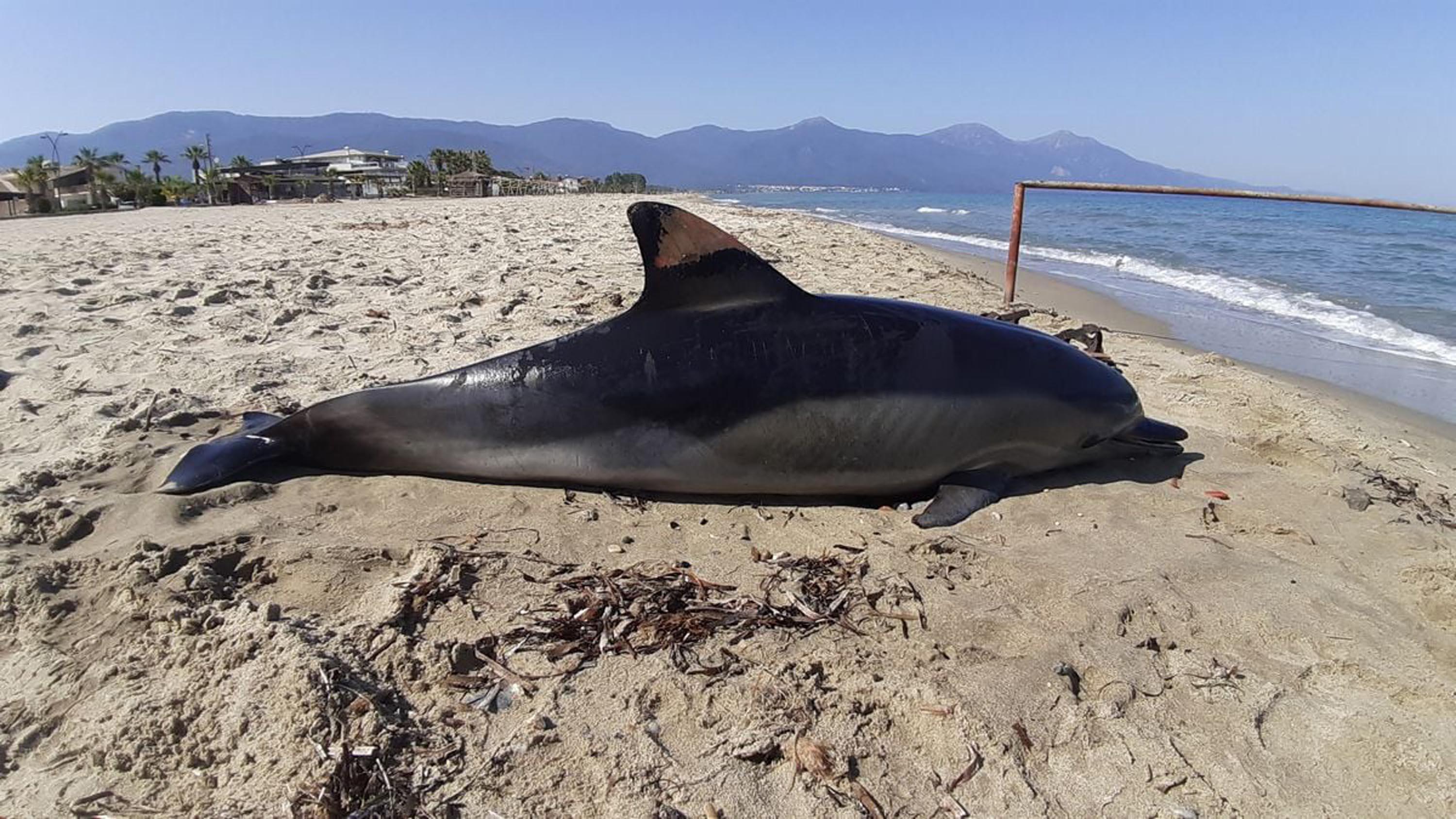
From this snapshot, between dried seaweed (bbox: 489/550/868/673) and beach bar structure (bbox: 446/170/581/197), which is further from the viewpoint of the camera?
beach bar structure (bbox: 446/170/581/197)

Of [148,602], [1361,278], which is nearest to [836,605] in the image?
[148,602]

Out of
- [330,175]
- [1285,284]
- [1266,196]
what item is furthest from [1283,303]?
[330,175]

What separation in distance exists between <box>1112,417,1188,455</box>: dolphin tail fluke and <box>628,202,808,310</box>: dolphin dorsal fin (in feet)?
7.65

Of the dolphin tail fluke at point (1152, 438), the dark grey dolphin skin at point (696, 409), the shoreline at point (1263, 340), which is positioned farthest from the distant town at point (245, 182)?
the dolphin tail fluke at point (1152, 438)

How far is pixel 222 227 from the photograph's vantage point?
17.5 metres

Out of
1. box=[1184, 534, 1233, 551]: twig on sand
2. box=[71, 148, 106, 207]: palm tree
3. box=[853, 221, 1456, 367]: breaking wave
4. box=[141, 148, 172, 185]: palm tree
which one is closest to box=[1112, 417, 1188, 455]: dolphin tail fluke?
box=[1184, 534, 1233, 551]: twig on sand

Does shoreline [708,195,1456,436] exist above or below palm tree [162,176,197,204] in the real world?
below

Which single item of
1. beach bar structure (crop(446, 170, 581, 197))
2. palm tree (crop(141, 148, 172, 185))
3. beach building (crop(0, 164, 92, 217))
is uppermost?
palm tree (crop(141, 148, 172, 185))

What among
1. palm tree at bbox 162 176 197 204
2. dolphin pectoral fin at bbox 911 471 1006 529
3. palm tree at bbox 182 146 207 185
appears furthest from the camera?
palm tree at bbox 182 146 207 185

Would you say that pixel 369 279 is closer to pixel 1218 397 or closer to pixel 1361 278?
pixel 1218 397

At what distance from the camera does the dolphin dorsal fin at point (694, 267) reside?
391 centimetres

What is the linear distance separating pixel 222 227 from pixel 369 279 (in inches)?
428

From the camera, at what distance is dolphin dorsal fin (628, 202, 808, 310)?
391cm

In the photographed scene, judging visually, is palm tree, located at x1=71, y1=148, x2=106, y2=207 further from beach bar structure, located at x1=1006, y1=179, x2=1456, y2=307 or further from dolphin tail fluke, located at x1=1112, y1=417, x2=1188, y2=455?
dolphin tail fluke, located at x1=1112, y1=417, x2=1188, y2=455
